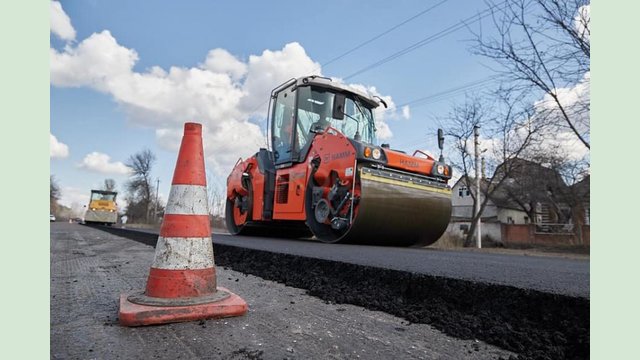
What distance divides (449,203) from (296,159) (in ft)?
8.79

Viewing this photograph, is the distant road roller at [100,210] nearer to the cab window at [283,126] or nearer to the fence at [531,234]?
the cab window at [283,126]

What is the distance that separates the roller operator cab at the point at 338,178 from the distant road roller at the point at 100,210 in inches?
1104

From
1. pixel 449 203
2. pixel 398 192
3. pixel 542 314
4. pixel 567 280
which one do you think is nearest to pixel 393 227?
pixel 398 192

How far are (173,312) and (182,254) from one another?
1.29 ft

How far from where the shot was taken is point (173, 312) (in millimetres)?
1792

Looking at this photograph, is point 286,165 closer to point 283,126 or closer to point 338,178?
point 283,126

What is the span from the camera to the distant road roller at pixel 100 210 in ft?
104

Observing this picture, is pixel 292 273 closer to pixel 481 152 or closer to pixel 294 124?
pixel 294 124

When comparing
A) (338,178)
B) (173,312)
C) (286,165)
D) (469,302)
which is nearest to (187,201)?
(173,312)

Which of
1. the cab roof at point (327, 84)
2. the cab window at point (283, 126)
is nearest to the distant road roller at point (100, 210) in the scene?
the cab window at point (283, 126)

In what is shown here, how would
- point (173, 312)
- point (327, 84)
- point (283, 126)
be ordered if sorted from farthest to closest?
point (283, 126) → point (327, 84) → point (173, 312)

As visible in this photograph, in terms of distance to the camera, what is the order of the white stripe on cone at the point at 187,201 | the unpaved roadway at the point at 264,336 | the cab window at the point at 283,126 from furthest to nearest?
the cab window at the point at 283,126
the white stripe on cone at the point at 187,201
the unpaved roadway at the point at 264,336

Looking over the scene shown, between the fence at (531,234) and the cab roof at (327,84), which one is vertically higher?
the cab roof at (327,84)

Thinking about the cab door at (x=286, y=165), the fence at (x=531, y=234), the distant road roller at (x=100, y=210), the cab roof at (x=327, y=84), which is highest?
the cab roof at (x=327, y=84)
